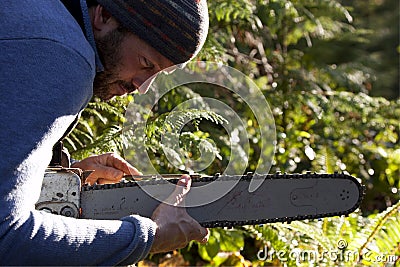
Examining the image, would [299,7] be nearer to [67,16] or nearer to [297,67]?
[297,67]

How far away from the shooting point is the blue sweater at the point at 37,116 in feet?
4.73

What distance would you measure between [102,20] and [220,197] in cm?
62

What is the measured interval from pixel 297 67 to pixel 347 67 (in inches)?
16.1

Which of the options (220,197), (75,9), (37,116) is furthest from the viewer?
(220,197)

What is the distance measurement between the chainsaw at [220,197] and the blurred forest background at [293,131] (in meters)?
0.71

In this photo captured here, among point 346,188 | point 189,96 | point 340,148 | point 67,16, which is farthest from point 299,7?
point 67,16

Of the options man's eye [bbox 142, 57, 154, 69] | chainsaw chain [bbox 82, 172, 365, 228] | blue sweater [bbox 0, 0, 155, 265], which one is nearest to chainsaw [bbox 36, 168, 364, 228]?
chainsaw chain [bbox 82, 172, 365, 228]

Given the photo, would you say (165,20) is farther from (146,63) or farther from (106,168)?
(106,168)

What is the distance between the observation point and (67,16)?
158cm

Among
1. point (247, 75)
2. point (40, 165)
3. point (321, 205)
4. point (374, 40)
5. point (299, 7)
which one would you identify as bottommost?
point (374, 40)

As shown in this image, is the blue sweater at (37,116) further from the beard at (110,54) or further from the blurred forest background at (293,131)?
the blurred forest background at (293,131)

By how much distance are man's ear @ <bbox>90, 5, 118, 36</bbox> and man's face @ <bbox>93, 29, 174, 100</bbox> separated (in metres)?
0.01

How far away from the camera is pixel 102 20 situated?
1.72 meters

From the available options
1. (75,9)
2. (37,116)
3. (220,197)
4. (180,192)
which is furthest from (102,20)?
(220,197)
